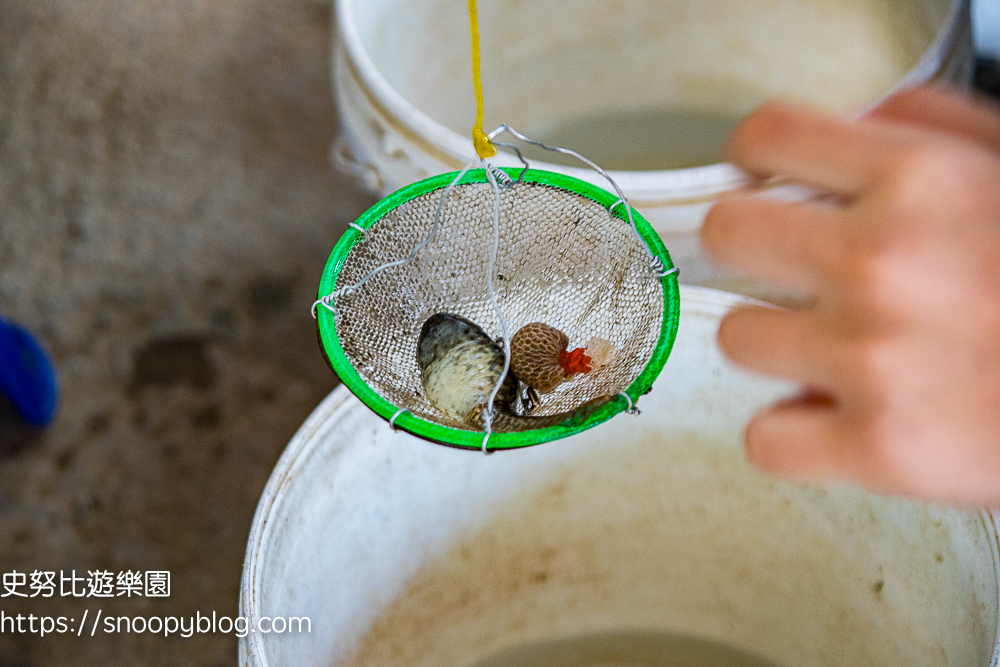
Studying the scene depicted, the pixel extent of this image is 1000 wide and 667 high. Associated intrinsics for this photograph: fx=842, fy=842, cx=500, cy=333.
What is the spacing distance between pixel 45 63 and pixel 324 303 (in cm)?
167

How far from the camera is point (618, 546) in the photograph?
979 millimetres

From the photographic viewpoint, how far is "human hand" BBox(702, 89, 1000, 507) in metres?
0.39

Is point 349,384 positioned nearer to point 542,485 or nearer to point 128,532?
point 542,485

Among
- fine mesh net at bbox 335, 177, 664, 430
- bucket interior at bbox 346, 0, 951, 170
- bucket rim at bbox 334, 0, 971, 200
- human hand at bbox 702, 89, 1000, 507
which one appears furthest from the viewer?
bucket interior at bbox 346, 0, 951, 170

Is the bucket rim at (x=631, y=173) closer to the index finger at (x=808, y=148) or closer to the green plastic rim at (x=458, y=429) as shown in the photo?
the green plastic rim at (x=458, y=429)

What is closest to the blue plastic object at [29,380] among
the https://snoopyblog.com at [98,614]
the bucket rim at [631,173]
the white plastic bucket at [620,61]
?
the https://snoopyblog.com at [98,614]

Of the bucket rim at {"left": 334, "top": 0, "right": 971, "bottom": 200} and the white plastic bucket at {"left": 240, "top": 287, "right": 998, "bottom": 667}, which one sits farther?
the bucket rim at {"left": 334, "top": 0, "right": 971, "bottom": 200}

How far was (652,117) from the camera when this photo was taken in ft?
4.95

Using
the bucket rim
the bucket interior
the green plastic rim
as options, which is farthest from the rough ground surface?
the green plastic rim

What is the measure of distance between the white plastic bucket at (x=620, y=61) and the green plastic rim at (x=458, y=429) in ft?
0.86

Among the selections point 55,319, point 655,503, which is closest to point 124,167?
point 55,319

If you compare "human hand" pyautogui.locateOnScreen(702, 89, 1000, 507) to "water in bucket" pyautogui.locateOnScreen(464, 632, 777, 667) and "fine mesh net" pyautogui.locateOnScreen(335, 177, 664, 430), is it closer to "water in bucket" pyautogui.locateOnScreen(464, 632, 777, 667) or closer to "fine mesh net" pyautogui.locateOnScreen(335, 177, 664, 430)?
"fine mesh net" pyautogui.locateOnScreen(335, 177, 664, 430)

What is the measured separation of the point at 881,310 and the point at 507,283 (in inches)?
18.3

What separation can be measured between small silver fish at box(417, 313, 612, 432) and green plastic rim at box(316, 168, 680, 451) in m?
0.09
